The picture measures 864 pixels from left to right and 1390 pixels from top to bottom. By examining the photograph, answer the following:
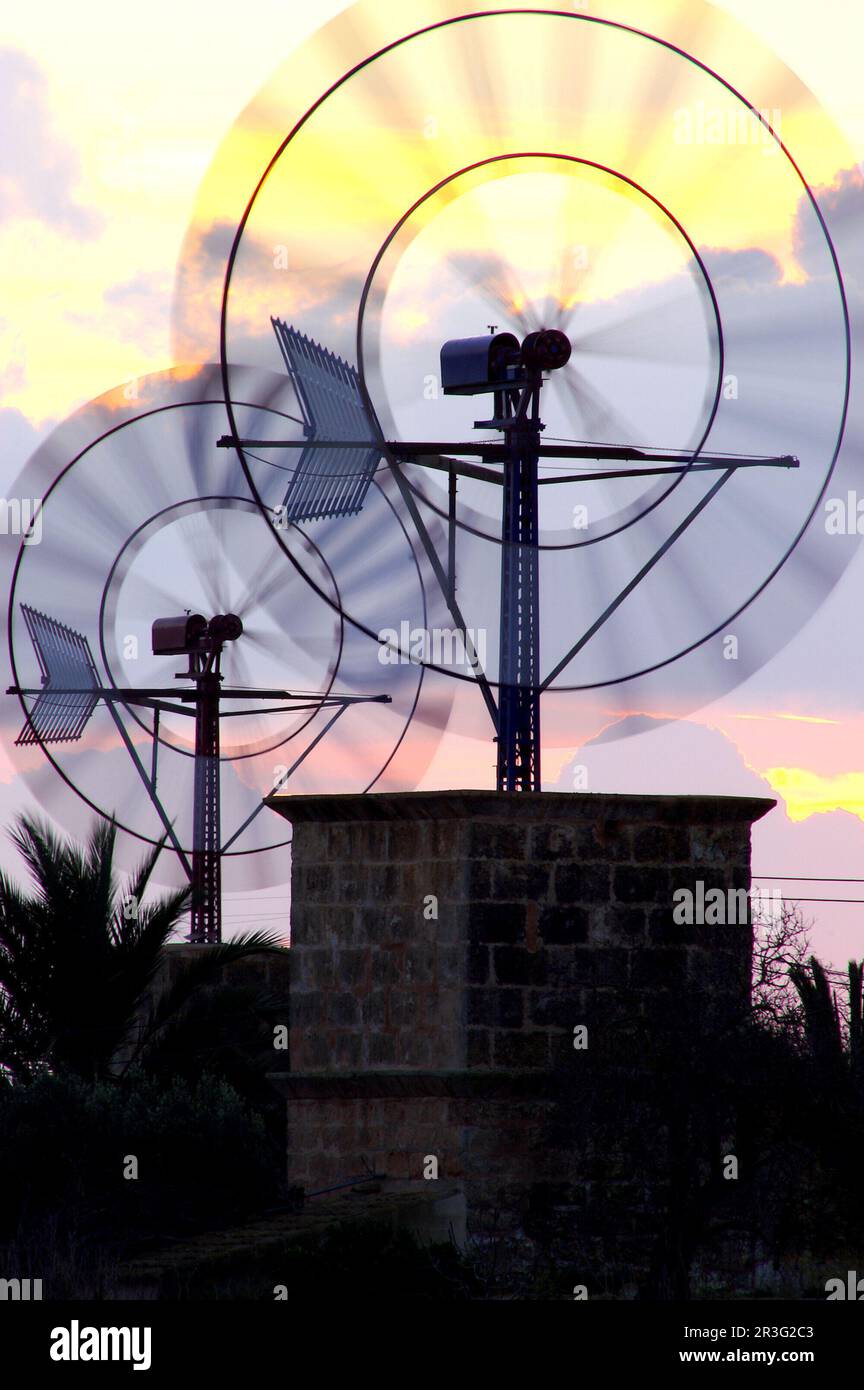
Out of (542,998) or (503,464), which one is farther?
(503,464)

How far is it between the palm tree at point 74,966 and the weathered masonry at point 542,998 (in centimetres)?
409

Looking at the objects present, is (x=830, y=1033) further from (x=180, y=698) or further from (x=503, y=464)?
(x=180, y=698)

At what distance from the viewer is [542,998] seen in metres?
13.2

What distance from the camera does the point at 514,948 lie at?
13.2m

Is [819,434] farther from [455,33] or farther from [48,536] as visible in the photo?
[48,536]

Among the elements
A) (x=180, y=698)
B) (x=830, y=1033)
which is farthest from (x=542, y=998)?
(x=180, y=698)

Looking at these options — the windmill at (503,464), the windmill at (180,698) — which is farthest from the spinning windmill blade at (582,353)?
the windmill at (180,698)

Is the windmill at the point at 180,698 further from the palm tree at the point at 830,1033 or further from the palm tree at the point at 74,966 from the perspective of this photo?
the palm tree at the point at 830,1033

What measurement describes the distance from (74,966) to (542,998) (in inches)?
212

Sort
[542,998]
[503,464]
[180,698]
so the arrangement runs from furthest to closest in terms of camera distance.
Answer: [180,698], [503,464], [542,998]

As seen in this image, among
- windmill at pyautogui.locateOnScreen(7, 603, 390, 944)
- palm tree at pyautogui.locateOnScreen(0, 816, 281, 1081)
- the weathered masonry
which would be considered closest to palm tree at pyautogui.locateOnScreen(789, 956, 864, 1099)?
the weathered masonry
